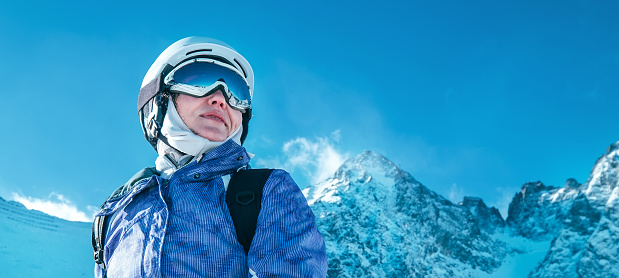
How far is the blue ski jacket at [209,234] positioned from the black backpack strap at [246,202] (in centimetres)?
2

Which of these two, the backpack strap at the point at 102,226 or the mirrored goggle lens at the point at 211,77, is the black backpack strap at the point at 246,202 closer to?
the backpack strap at the point at 102,226

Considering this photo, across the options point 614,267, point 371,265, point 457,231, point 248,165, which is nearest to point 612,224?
point 614,267

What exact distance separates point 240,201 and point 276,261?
0.31m

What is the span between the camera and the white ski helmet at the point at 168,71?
2836 millimetres

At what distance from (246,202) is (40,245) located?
62.0 m

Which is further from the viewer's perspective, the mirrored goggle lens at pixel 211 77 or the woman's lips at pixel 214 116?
the mirrored goggle lens at pixel 211 77

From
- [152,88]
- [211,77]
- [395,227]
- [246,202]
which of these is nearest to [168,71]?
[152,88]

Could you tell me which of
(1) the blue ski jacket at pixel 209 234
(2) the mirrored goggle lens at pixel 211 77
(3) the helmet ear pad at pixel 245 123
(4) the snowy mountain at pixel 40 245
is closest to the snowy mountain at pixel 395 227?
(4) the snowy mountain at pixel 40 245

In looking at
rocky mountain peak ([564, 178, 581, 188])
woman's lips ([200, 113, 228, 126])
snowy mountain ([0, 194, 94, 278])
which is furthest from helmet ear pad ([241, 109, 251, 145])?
rocky mountain peak ([564, 178, 581, 188])

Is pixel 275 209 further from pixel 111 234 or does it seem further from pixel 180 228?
pixel 111 234

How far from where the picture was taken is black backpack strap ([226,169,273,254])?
7.02 ft

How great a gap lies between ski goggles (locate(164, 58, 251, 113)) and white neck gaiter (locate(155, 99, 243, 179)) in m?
0.11

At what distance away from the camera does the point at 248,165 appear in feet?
8.41

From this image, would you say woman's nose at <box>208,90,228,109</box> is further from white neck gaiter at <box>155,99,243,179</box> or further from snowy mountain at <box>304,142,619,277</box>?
snowy mountain at <box>304,142,619,277</box>
